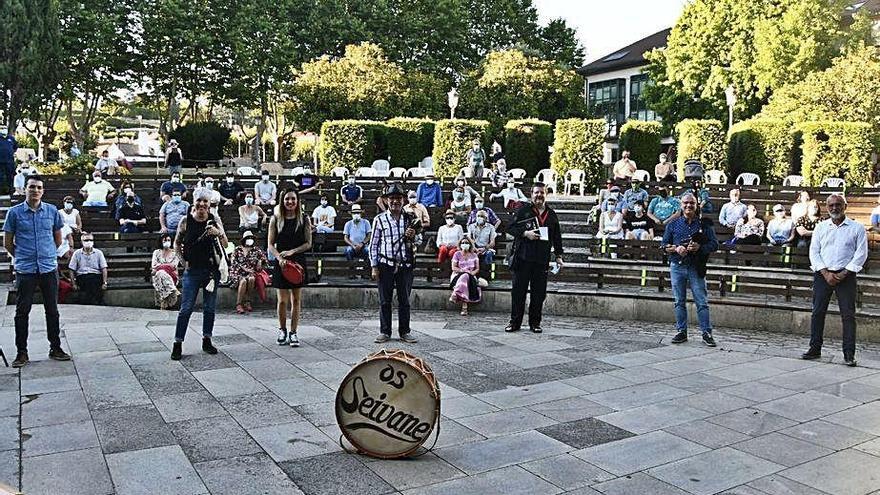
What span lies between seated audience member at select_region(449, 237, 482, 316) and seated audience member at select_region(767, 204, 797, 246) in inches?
230

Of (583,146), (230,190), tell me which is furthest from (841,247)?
(583,146)

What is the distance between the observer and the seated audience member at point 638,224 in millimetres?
15219

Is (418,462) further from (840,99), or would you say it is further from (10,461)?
(840,99)

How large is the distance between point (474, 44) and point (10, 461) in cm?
4515

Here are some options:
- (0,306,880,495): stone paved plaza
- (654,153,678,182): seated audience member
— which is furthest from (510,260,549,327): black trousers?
(654,153,678,182): seated audience member

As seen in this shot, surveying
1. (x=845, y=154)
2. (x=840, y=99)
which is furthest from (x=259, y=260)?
(x=840, y=99)

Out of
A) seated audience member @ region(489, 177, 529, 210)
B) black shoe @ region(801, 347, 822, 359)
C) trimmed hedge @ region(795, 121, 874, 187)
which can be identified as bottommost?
black shoe @ region(801, 347, 822, 359)

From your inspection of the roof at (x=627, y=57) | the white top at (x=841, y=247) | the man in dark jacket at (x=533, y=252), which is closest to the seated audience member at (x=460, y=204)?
the man in dark jacket at (x=533, y=252)

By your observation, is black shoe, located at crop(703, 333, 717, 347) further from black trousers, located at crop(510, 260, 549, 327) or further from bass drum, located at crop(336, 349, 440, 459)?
bass drum, located at crop(336, 349, 440, 459)

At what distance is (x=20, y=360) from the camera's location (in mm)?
7695

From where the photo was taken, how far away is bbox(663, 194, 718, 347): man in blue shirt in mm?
9406

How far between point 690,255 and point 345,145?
18.1m

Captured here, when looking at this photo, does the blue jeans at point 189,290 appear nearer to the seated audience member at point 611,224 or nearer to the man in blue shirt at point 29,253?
the man in blue shirt at point 29,253

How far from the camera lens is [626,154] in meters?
20.6
